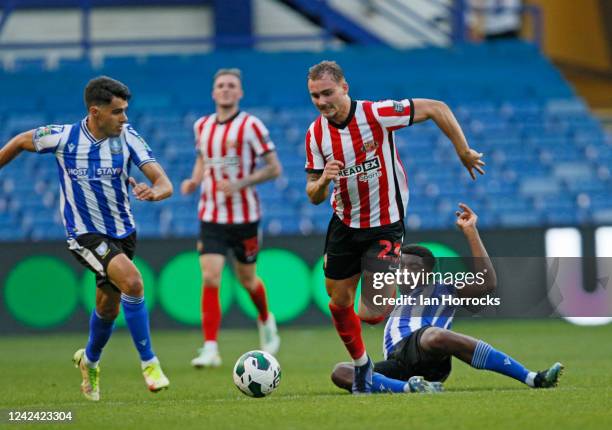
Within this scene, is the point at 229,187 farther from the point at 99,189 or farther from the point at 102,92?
the point at 102,92

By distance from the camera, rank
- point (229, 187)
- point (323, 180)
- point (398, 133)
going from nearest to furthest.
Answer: point (323, 180), point (229, 187), point (398, 133)

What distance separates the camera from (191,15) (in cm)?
2239

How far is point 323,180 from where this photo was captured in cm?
659

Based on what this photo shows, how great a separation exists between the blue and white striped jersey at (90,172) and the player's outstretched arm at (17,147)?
0.04 meters

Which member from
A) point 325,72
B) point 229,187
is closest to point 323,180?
point 325,72

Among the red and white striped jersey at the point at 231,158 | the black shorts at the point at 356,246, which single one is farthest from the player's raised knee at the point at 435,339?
the red and white striped jersey at the point at 231,158

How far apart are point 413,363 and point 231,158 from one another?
3.77m

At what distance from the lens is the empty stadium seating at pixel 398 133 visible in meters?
15.7

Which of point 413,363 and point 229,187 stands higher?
point 229,187

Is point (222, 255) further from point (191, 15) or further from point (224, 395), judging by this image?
point (191, 15)

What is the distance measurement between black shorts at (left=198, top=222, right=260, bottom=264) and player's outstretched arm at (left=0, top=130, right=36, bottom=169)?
3061 millimetres

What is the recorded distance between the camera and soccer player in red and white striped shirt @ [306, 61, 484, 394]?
698cm

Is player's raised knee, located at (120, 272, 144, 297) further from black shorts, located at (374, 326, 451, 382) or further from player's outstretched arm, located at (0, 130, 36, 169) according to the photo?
black shorts, located at (374, 326, 451, 382)

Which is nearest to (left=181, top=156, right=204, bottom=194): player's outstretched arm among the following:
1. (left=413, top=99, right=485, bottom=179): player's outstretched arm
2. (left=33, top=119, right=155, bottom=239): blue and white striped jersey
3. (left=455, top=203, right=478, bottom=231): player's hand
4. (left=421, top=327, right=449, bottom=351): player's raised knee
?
(left=33, top=119, right=155, bottom=239): blue and white striped jersey
